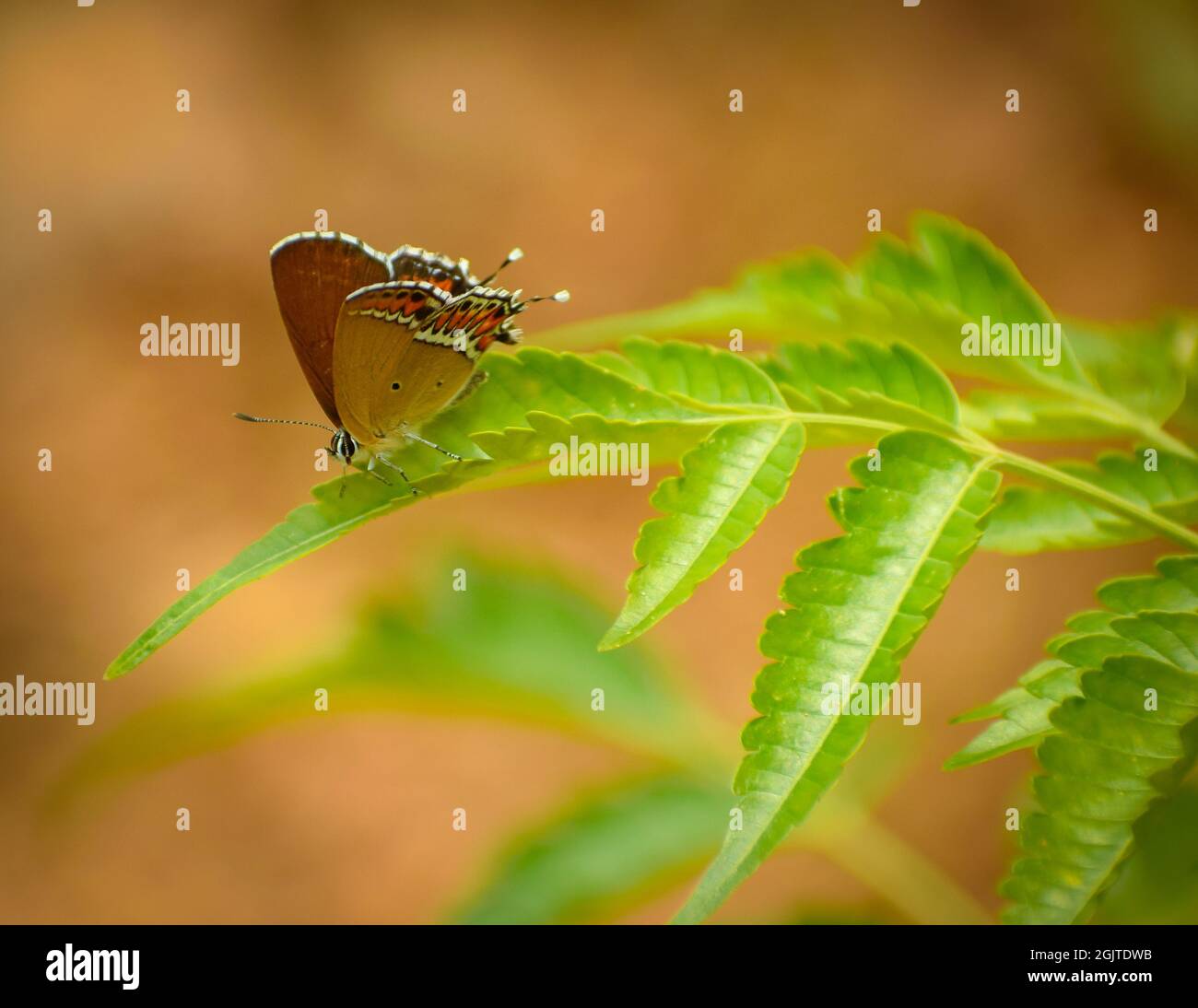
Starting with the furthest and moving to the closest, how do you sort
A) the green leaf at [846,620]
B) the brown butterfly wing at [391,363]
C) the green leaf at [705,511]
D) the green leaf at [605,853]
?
the green leaf at [605,853]
the brown butterfly wing at [391,363]
the green leaf at [705,511]
the green leaf at [846,620]

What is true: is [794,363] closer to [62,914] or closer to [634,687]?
[634,687]

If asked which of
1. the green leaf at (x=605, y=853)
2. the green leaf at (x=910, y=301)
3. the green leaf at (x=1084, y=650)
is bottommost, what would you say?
the green leaf at (x=605, y=853)

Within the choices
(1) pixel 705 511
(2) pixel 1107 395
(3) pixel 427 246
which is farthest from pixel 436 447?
(3) pixel 427 246

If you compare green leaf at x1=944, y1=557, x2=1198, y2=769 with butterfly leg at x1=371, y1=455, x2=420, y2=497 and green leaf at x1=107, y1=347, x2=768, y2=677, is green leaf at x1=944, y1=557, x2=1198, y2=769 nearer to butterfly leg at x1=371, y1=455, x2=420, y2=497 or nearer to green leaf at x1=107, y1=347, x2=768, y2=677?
green leaf at x1=107, y1=347, x2=768, y2=677

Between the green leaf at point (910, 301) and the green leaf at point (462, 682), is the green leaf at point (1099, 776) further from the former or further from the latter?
the green leaf at point (462, 682)

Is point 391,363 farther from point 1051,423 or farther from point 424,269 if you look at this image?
point 1051,423

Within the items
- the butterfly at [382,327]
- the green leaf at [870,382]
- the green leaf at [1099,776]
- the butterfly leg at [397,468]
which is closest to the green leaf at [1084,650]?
the green leaf at [1099,776]
